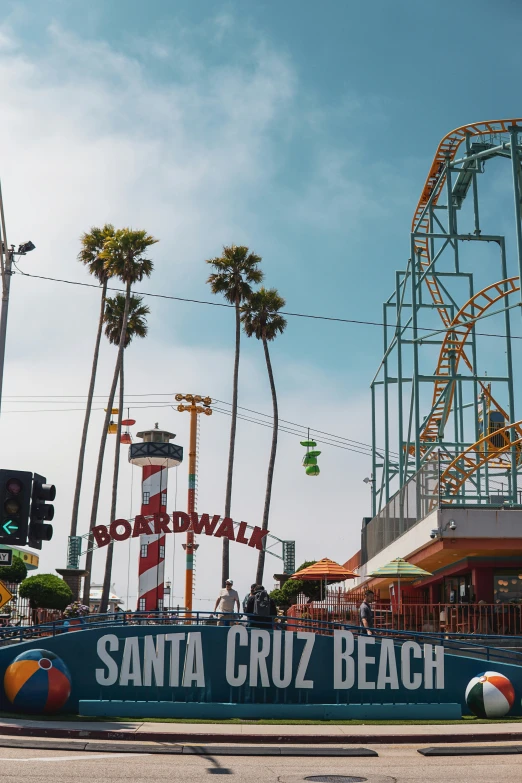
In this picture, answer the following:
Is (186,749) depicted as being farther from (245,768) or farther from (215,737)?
(245,768)

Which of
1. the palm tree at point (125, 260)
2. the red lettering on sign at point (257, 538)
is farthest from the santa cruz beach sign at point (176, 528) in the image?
the palm tree at point (125, 260)

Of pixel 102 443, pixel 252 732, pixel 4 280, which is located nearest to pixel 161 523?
pixel 102 443

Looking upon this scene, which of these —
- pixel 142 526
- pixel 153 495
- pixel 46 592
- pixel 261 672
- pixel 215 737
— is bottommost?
pixel 215 737

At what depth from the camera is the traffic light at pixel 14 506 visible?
15039 millimetres

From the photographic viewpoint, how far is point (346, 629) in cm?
1797

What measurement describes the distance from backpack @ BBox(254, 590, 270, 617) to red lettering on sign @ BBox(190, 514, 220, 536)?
1676cm

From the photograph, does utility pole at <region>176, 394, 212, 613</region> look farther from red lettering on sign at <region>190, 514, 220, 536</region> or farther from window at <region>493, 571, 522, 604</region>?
window at <region>493, 571, 522, 604</region>

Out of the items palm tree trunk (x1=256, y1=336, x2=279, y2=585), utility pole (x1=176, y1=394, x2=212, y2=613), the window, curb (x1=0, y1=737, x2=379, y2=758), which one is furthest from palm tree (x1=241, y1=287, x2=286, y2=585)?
curb (x1=0, y1=737, x2=379, y2=758)

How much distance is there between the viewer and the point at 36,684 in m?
15.7

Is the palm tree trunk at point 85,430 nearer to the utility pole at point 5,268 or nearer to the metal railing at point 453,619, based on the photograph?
the metal railing at point 453,619

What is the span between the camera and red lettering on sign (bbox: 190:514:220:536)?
117 feet

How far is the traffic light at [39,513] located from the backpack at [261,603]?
5079mm

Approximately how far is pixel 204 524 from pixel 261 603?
56.5ft

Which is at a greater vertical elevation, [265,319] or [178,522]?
[265,319]
